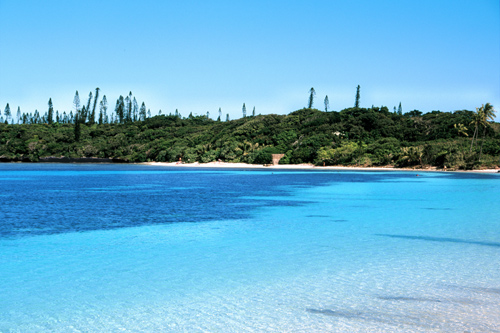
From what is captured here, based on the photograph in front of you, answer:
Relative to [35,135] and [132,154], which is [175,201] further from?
[35,135]

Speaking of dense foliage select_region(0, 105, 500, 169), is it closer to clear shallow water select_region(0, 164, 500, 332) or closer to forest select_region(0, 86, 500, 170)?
forest select_region(0, 86, 500, 170)

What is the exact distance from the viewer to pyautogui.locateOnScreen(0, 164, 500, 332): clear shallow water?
7.69m

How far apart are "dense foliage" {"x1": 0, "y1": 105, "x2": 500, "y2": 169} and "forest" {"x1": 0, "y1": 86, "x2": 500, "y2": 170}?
164 millimetres

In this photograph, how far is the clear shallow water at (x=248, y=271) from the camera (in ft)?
25.2

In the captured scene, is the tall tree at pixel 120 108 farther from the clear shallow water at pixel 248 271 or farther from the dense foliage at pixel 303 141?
the clear shallow water at pixel 248 271

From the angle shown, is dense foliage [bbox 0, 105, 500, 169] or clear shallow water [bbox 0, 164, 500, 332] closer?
clear shallow water [bbox 0, 164, 500, 332]

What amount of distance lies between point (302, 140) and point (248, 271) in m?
99.6

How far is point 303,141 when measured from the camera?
4195 inches

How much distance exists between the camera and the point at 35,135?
141 metres

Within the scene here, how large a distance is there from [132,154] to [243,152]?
35948mm

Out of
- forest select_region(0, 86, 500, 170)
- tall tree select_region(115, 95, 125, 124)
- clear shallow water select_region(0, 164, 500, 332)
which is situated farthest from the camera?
tall tree select_region(115, 95, 125, 124)

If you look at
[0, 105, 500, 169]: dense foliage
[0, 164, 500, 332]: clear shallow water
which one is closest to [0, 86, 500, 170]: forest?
[0, 105, 500, 169]: dense foliage

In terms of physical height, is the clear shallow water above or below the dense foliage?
below

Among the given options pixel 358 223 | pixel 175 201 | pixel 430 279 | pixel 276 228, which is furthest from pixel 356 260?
pixel 175 201
